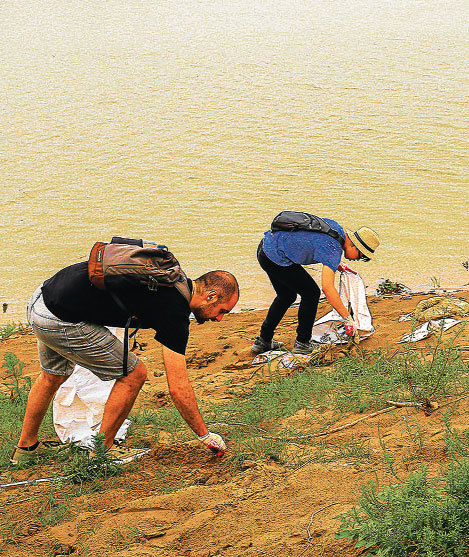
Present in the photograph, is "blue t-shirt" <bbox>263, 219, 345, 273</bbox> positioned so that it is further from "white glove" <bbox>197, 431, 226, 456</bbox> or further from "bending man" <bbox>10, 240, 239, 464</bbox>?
"white glove" <bbox>197, 431, 226, 456</bbox>

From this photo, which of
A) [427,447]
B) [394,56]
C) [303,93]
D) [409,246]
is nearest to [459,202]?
[409,246]

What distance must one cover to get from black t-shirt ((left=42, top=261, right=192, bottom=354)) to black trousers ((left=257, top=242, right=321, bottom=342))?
215 cm

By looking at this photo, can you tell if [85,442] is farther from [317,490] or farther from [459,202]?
[459,202]

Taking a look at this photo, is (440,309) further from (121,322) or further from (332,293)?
(121,322)

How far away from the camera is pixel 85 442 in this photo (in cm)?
419

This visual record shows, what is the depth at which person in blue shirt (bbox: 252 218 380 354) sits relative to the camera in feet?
18.1

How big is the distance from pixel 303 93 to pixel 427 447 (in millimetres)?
13965

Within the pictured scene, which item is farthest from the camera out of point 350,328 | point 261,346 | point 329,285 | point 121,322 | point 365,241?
point 261,346

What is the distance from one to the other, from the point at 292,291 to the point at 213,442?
2359 mm

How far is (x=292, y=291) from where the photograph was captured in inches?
237

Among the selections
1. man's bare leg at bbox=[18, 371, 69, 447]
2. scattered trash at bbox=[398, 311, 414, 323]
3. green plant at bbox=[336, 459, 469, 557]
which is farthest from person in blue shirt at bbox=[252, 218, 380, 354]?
green plant at bbox=[336, 459, 469, 557]

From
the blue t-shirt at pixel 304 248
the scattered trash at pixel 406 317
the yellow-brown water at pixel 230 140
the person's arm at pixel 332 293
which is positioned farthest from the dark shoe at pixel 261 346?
the yellow-brown water at pixel 230 140

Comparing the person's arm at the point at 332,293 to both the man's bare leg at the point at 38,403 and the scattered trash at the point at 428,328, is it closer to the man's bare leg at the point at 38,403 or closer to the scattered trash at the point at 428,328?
the scattered trash at the point at 428,328

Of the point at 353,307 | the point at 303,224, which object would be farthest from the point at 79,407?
the point at 353,307
